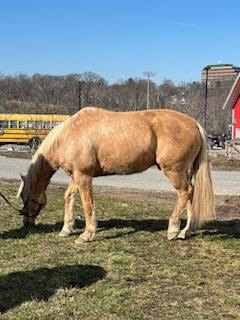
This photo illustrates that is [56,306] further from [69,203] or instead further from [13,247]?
[69,203]

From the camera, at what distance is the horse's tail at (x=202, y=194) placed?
7.64 meters

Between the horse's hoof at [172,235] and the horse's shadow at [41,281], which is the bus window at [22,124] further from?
the horse's shadow at [41,281]

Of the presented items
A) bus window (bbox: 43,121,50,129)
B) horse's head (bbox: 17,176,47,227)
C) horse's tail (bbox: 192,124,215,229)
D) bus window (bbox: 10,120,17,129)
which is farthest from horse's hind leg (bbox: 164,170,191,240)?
bus window (bbox: 10,120,17,129)

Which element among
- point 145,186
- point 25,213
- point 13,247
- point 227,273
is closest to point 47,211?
point 25,213

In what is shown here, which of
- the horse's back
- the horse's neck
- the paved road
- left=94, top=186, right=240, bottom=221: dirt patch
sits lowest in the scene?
the paved road

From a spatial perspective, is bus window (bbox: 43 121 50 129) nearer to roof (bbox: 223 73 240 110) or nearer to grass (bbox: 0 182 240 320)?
roof (bbox: 223 73 240 110)

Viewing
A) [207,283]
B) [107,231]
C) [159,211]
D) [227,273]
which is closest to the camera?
[207,283]

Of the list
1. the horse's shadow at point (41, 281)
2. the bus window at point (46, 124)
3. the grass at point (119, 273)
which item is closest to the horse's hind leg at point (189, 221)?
the grass at point (119, 273)

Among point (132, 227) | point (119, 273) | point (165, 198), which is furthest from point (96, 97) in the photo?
point (119, 273)

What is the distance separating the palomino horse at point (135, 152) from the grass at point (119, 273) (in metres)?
0.50

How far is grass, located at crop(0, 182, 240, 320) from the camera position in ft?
15.4

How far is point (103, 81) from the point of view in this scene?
94.8 metres

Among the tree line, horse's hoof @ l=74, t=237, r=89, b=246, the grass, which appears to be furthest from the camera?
the tree line

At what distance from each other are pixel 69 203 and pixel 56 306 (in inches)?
139
